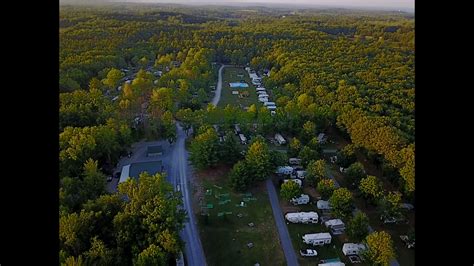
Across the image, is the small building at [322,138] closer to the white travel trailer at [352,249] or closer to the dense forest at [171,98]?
the dense forest at [171,98]

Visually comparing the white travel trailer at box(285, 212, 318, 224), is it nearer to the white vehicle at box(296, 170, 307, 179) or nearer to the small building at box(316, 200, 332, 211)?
the small building at box(316, 200, 332, 211)

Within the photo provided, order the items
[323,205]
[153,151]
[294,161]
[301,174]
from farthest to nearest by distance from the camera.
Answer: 1. [153,151]
2. [294,161]
3. [301,174]
4. [323,205]

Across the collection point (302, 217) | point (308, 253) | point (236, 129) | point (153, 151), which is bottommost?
point (308, 253)

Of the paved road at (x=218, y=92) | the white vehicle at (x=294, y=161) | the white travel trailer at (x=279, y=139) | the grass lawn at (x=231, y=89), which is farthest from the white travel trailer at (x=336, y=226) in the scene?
the paved road at (x=218, y=92)

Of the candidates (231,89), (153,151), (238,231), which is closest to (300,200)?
(238,231)

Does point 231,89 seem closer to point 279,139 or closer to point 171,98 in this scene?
point 171,98
